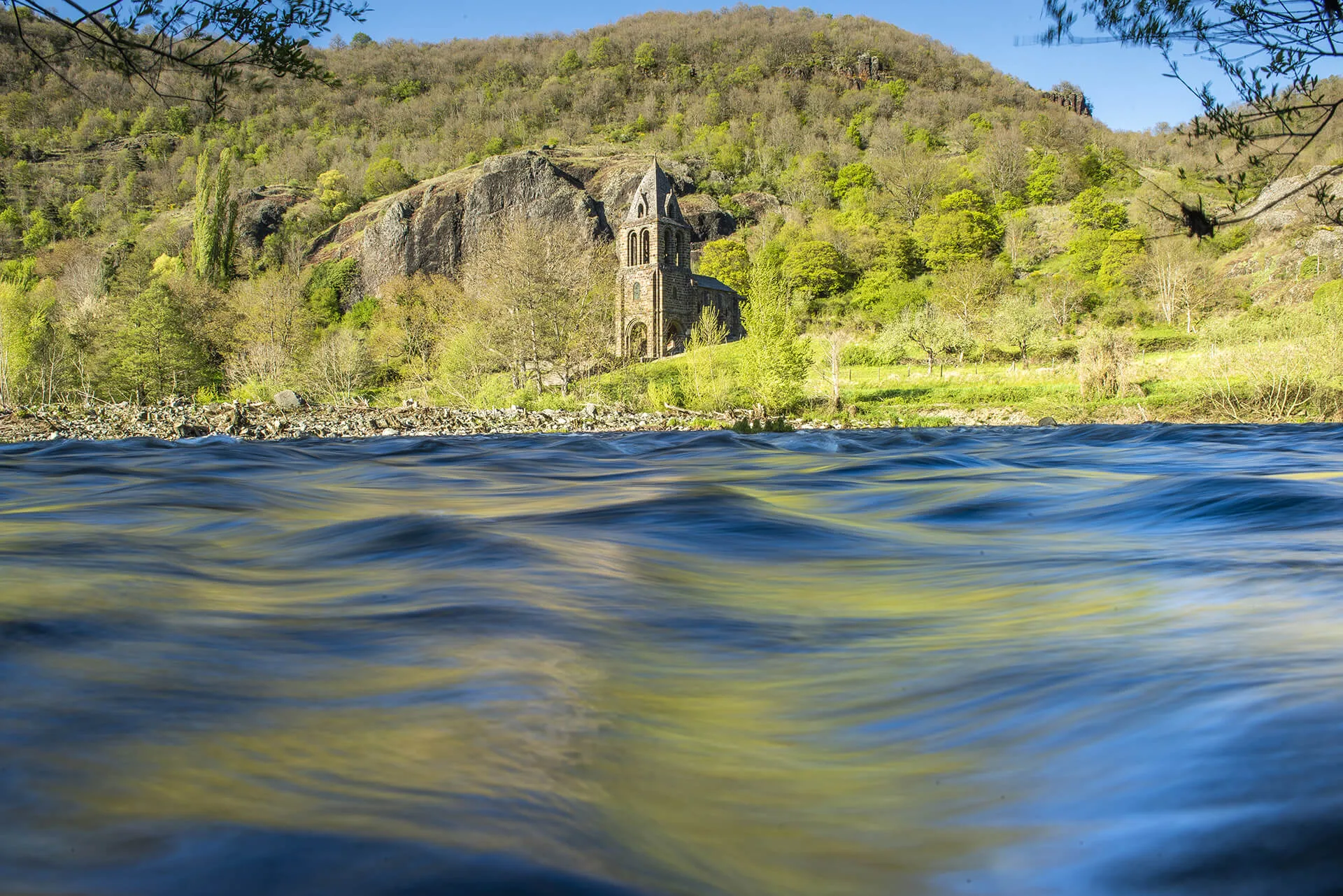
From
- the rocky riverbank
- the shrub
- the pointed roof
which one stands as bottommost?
the rocky riverbank

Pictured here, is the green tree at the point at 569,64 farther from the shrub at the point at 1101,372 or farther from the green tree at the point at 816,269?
the shrub at the point at 1101,372

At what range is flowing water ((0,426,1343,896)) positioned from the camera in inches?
47.2

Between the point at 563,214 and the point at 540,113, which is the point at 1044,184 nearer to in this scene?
the point at 563,214

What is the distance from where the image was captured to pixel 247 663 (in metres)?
2.23

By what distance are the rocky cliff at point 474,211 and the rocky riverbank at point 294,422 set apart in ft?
142

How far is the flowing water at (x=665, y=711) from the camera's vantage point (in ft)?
3.93

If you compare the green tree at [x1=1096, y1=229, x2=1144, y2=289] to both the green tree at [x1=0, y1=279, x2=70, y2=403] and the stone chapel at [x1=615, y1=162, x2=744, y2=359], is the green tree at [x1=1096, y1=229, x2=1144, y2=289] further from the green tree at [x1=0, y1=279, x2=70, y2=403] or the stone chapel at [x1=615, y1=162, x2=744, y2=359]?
Answer: the green tree at [x1=0, y1=279, x2=70, y2=403]

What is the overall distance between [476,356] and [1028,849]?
33.8 m

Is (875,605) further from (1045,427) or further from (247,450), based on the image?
(1045,427)

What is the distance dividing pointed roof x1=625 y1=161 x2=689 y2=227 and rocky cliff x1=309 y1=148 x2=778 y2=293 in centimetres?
1177

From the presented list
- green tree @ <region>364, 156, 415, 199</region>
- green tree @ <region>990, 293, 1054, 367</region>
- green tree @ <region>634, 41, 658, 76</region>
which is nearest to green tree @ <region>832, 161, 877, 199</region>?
green tree @ <region>364, 156, 415, 199</region>

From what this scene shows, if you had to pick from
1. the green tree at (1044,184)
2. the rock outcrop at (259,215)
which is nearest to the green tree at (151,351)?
the rock outcrop at (259,215)

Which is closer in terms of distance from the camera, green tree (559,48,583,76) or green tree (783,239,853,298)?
green tree (783,239,853,298)

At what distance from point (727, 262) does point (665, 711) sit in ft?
227
